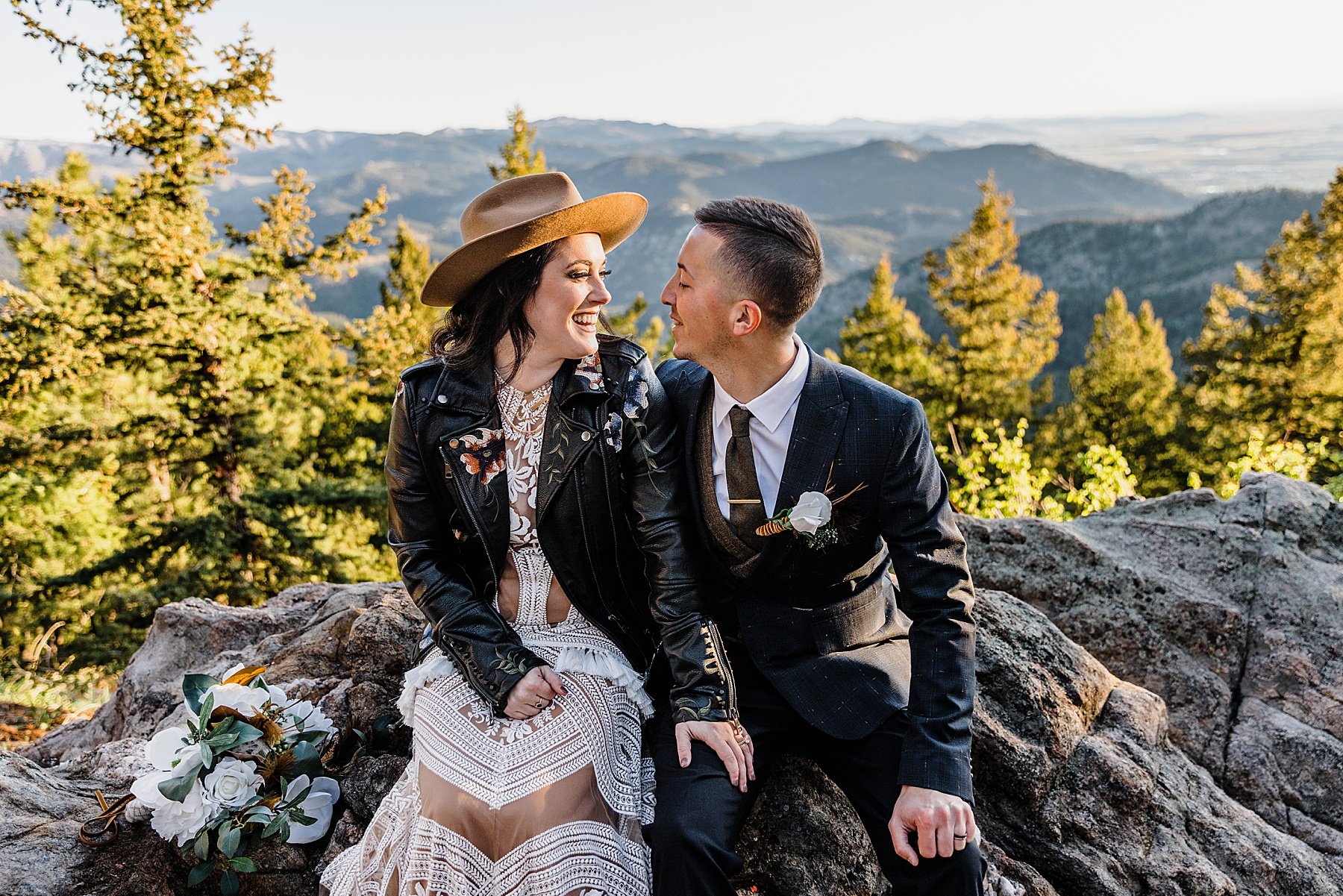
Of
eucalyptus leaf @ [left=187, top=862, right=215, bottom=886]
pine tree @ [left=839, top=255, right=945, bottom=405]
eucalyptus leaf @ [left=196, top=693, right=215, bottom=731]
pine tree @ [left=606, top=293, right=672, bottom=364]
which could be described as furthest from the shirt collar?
pine tree @ [left=839, top=255, right=945, bottom=405]

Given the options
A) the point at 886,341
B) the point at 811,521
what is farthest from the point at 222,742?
the point at 886,341

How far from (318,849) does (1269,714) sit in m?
4.52

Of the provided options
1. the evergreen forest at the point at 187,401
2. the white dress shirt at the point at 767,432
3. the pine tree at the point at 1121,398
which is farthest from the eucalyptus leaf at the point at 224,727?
the pine tree at the point at 1121,398

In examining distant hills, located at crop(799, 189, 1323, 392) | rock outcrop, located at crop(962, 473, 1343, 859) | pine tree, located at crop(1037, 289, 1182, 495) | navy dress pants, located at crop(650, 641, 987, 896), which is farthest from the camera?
distant hills, located at crop(799, 189, 1323, 392)

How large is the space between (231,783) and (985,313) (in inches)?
1160

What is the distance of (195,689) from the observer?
3.29 meters

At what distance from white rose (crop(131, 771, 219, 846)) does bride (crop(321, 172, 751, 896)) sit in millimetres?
524

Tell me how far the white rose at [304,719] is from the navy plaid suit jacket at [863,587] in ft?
5.55

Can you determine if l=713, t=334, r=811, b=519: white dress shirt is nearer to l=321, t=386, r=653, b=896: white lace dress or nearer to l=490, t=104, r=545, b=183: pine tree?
l=321, t=386, r=653, b=896: white lace dress

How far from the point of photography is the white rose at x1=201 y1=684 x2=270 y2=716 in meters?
3.34

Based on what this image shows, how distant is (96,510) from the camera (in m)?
20.6

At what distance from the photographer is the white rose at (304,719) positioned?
3457 mm

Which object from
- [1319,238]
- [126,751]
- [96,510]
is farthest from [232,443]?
[1319,238]

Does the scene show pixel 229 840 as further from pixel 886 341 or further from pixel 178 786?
pixel 886 341
